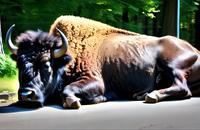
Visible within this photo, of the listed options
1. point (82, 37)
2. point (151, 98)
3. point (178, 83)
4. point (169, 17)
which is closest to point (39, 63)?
point (82, 37)

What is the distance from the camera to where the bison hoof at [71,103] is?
8.99 metres

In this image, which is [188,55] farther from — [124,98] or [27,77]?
[27,77]

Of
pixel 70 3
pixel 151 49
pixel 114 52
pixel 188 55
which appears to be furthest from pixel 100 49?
pixel 70 3

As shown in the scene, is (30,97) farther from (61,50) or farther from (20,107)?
(61,50)

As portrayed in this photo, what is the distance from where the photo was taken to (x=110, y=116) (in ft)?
26.8

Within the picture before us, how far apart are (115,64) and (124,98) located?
2.13 feet

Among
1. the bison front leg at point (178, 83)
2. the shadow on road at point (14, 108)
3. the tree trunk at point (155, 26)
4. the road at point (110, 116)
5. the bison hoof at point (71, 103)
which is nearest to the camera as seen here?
the road at point (110, 116)

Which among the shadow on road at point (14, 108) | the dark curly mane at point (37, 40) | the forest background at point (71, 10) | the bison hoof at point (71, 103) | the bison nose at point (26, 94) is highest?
the forest background at point (71, 10)

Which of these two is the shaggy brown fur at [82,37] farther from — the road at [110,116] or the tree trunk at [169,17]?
the tree trunk at [169,17]

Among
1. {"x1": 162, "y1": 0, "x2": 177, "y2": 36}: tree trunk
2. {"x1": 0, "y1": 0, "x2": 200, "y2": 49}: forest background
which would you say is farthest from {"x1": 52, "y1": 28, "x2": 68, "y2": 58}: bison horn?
{"x1": 162, "y1": 0, "x2": 177, "y2": 36}: tree trunk

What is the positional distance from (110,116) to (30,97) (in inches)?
56.7

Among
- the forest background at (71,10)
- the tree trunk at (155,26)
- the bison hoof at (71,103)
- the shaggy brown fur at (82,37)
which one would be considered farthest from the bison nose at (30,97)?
the tree trunk at (155,26)

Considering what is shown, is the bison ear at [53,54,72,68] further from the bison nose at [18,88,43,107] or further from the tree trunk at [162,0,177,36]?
the tree trunk at [162,0,177,36]

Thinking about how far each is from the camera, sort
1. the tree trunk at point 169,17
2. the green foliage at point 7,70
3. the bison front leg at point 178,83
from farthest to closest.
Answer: the tree trunk at point 169,17
the green foliage at point 7,70
the bison front leg at point 178,83
